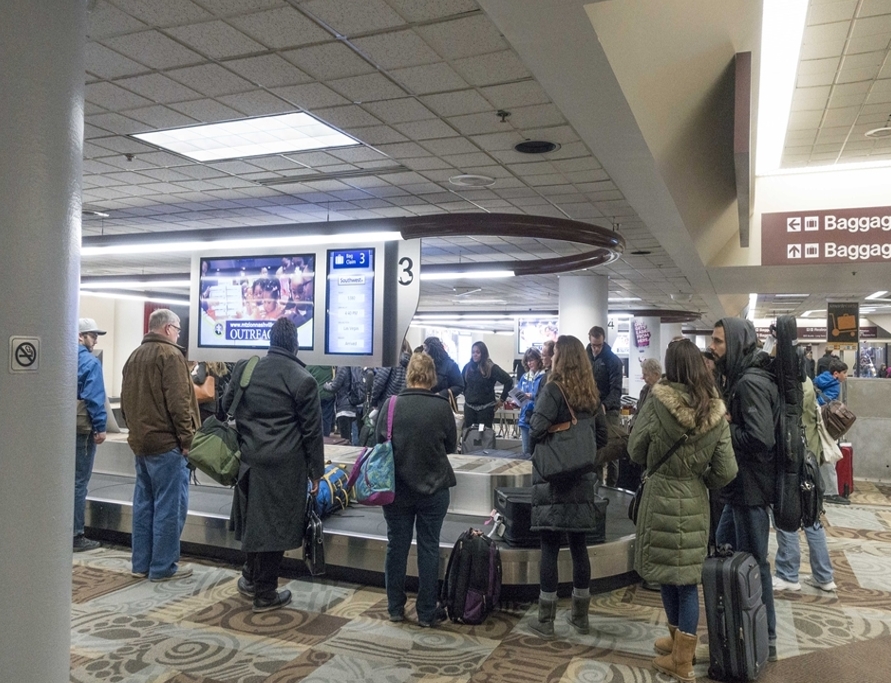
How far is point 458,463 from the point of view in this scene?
21.0ft

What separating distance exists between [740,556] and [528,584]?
1.54 m

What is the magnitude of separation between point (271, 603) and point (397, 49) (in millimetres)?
3469

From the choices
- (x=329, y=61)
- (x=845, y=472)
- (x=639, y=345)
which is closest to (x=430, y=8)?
(x=329, y=61)

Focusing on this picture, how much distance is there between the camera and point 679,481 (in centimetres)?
354

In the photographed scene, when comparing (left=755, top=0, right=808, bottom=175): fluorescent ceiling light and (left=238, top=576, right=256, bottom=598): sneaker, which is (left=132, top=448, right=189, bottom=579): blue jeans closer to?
(left=238, top=576, right=256, bottom=598): sneaker

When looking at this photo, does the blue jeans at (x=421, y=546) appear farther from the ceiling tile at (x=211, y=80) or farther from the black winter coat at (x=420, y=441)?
the ceiling tile at (x=211, y=80)

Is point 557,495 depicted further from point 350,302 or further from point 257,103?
point 257,103

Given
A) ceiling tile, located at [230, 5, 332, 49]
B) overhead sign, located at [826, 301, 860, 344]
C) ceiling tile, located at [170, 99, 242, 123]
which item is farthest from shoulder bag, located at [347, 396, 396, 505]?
overhead sign, located at [826, 301, 860, 344]

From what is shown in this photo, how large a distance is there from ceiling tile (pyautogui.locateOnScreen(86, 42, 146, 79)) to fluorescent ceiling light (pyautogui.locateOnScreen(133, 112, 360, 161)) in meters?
1.01

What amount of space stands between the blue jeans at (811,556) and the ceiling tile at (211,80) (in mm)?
4825

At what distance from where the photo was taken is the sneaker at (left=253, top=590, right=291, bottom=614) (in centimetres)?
439

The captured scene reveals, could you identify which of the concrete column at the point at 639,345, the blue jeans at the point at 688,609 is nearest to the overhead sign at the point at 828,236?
the blue jeans at the point at 688,609

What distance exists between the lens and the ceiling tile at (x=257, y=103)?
15.2 feet

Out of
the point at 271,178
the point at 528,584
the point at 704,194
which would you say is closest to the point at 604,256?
the point at 704,194
